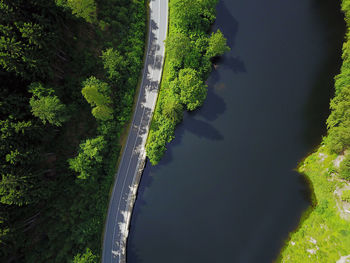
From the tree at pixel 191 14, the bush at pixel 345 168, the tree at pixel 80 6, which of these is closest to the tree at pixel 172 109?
the tree at pixel 191 14

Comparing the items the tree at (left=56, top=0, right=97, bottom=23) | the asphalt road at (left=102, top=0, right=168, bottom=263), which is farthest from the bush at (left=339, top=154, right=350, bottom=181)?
the tree at (left=56, top=0, right=97, bottom=23)

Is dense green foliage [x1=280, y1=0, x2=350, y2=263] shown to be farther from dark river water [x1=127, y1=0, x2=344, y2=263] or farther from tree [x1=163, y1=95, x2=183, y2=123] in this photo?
tree [x1=163, y1=95, x2=183, y2=123]

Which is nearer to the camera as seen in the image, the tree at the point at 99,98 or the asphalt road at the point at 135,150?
the tree at the point at 99,98

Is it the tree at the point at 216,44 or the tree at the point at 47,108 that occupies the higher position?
the tree at the point at 216,44

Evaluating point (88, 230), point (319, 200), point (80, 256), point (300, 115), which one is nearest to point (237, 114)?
point (300, 115)

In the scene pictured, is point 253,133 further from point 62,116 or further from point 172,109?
point 62,116

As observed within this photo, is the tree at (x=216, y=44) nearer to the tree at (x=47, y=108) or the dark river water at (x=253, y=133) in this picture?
the dark river water at (x=253, y=133)

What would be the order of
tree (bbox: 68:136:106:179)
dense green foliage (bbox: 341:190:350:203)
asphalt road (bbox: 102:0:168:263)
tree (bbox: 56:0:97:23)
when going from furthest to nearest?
1. asphalt road (bbox: 102:0:168:263)
2. dense green foliage (bbox: 341:190:350:203)
3. tree (bbox: 68:136:106:179)
4. tree (bbox: 56:0:97:23)
